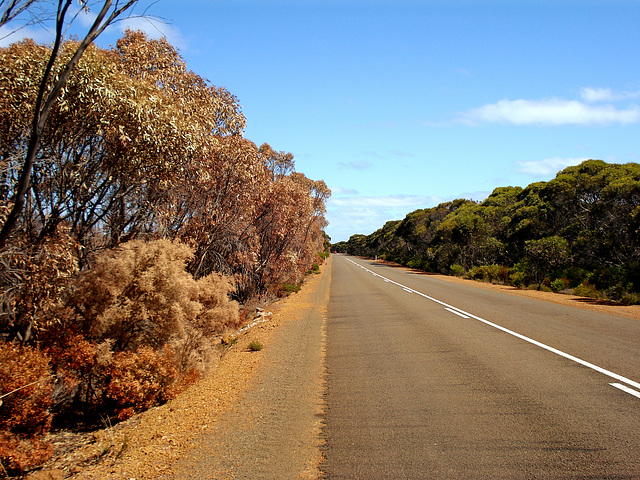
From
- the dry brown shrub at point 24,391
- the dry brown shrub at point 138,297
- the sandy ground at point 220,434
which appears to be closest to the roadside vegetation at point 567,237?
the sandy ground at point 220,434

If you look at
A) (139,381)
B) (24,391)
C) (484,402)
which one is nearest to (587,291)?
(484,402)

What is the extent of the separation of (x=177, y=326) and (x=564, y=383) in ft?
19.6

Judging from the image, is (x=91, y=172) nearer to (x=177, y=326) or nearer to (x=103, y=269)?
(x=103, y=269)

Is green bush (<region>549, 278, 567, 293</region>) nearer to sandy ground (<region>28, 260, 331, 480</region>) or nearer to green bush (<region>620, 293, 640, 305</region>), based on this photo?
green bush (<region>620, 293, 640, 305</region>)

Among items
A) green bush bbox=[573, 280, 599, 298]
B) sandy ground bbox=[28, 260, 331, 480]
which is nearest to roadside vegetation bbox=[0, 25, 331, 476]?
sandy ground bbox=[28, 260, 331, 480]

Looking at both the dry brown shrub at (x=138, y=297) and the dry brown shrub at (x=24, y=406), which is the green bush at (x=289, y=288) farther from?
the dry brown shrub at (x=24, y=406)

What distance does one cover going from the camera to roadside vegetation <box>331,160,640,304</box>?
19819mm

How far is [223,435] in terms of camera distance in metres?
4.90

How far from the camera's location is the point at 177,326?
23.7 ft

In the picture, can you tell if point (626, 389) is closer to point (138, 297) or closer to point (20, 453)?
point (138, 297)

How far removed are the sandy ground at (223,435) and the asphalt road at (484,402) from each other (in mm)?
349

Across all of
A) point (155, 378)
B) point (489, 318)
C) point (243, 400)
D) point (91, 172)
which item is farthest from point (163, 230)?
point (489, 318)

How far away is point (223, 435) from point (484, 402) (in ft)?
10.5

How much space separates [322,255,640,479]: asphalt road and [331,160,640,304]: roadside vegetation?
34.4 feet
